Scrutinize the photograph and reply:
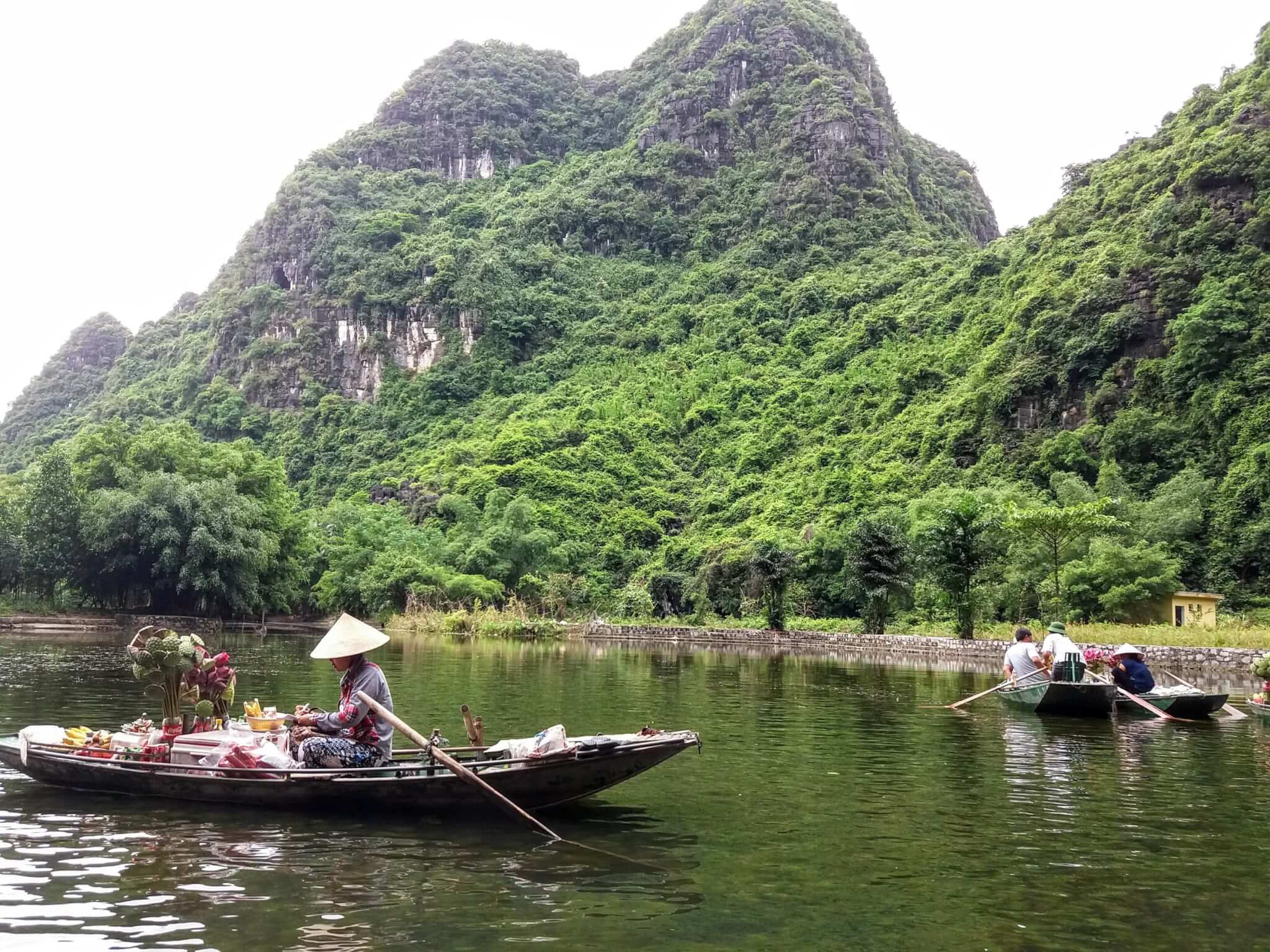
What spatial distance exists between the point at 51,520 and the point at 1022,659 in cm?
4704

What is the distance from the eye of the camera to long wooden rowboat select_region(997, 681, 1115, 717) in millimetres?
18297

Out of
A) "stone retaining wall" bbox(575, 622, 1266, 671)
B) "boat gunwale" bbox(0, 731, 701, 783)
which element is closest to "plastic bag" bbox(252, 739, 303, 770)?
"boat gunwale" bbox(0, 731, 701, 783)

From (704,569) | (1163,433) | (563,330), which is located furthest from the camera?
(563,330)

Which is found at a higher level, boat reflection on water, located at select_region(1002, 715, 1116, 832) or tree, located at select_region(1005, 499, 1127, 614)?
tree, located at select_region(1005, 499, 1127, 614)

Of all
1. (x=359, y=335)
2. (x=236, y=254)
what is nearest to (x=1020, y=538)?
(x=359, y=335)

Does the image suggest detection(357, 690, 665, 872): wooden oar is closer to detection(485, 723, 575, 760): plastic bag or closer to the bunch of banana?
detection(485, 723, 575, 760): plastic bag

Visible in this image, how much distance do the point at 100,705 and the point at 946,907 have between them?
51.7 feet

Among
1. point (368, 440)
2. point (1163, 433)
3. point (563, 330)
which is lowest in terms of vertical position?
point (1163, 433)

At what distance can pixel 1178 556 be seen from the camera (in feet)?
137

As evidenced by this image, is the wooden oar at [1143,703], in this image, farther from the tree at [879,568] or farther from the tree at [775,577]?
the tree at [775,577]

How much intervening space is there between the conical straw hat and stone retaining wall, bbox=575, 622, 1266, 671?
21.0 metres

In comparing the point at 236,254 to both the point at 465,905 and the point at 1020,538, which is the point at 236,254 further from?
the point at 465,905

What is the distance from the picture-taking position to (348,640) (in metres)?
9.80

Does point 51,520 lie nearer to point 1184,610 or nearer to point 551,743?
point 551,743
